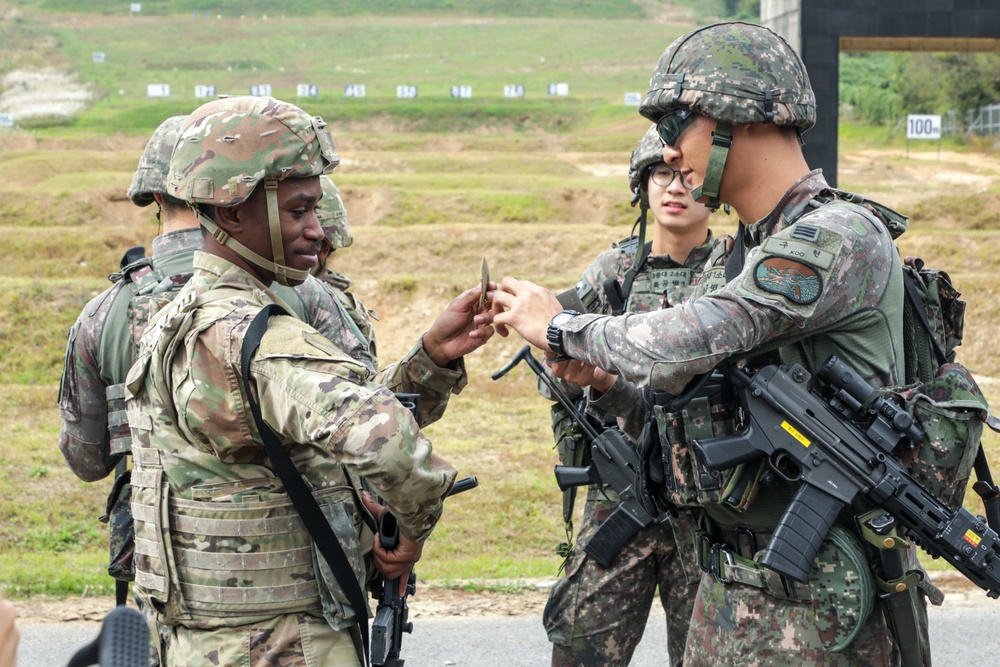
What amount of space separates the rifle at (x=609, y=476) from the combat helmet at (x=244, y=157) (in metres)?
→ 1.39

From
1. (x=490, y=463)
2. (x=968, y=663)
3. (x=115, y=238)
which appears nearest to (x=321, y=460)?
(x=968, y=663)

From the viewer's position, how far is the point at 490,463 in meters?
9.46

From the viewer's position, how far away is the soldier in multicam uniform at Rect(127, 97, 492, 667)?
2518 millimetres

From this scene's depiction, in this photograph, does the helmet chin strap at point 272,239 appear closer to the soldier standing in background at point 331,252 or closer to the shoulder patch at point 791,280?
the shoulder patch at point 791,280

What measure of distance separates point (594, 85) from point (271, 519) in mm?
54103

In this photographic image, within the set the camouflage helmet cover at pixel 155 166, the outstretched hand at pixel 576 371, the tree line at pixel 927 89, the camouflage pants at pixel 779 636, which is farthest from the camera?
the tree line at pixel 927 89

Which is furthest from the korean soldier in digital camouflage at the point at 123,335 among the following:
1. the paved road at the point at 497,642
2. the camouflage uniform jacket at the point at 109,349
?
the paved road at the point at 497,642

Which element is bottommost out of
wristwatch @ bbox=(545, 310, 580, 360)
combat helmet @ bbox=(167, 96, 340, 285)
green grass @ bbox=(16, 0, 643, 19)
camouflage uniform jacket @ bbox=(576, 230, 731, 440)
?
camouflage uniform jacket @ bbox=(576, 230, 731, 440)

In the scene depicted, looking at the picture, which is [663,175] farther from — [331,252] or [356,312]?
[331,252]

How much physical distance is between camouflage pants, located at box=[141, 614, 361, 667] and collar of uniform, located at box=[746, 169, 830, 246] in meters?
1.57

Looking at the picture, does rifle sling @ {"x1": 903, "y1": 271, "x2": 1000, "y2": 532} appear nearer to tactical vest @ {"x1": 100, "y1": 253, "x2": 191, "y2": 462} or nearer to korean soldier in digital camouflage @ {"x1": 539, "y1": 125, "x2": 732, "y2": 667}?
korean soldier in digital camouflage @ {"x1": 539, "y1": 125, "x2": 732, "y2": 667}

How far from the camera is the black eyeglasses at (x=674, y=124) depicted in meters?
3.03

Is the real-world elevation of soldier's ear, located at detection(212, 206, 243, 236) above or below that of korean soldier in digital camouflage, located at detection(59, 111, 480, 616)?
above

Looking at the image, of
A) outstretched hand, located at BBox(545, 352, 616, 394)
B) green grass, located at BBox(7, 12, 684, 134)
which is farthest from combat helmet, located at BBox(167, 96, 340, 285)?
green grass, located at BBox(7, 12, 684, 134)
